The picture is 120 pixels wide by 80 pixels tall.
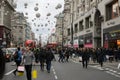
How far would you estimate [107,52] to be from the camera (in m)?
42.9

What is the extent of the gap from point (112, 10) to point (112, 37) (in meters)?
5.05

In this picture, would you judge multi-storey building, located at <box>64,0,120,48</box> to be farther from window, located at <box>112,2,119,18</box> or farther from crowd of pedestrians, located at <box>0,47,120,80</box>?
crowd of pedestrians, located at <box>0,47,120,80</box>

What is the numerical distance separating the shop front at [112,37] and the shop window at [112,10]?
2191mm

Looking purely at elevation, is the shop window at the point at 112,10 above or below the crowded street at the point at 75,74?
above

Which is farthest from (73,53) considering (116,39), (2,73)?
(2,73)

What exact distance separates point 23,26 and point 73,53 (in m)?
118

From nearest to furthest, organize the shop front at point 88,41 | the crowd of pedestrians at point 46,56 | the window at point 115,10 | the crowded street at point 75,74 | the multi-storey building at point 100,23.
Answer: the crowd of pedestrians at point 46,56 → the crowded street at point 75,74 → the window at point 115,10 → the multi-storey building at point 100,23 → the shop front at point 88,41

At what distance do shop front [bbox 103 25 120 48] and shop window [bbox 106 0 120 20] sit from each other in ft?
7.19

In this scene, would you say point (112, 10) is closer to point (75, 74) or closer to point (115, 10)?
point (115, 10)

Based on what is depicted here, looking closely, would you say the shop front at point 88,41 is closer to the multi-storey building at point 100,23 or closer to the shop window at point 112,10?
the multi-storey building at point 100,23

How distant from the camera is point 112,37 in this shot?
5166 centimetres

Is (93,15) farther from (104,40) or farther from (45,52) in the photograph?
(45,52)

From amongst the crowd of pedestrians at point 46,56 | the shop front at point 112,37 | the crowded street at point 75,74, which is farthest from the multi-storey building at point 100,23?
the crowded street at point 75,74

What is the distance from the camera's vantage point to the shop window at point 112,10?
2030 inches
